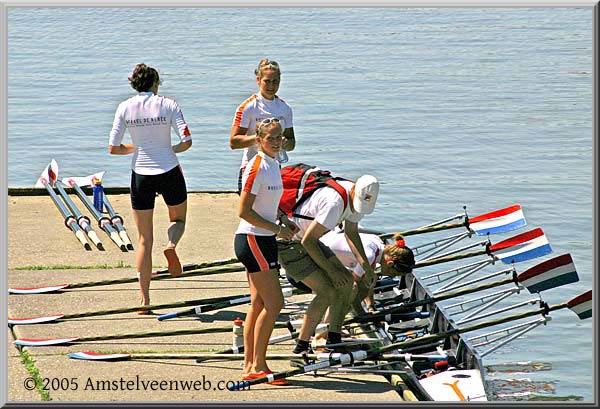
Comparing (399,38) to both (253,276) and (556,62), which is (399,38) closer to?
(556,62)

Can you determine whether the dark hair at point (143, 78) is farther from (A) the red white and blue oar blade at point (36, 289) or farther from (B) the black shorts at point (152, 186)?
(A) the red white and blue oar blade at point (36, 289)

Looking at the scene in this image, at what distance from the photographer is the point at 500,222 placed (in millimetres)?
11320

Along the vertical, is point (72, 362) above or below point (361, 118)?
below

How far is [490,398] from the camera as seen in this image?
898 centimetres

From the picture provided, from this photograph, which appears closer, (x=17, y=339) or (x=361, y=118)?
(x=17, y=339)

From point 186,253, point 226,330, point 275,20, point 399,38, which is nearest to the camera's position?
point 226,330

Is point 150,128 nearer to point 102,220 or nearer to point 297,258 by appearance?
point 297,258

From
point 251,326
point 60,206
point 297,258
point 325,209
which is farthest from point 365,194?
point 60,206

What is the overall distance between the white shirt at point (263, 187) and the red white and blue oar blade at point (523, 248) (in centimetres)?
290

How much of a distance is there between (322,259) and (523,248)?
242 centimetres

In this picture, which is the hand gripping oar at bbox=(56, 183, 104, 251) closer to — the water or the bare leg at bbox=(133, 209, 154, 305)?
the bare leg at bbox=(133, 209, 154, 305)

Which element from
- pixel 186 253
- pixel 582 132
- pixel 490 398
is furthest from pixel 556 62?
pixel 490 398

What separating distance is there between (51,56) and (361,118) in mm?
9416

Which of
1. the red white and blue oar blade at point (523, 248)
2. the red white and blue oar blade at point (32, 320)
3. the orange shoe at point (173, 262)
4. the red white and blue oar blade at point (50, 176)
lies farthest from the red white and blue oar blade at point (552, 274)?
the red white and blue oar blade at point (50, 176)
